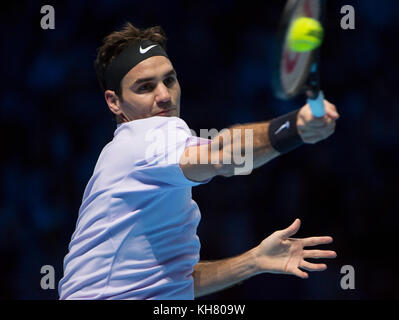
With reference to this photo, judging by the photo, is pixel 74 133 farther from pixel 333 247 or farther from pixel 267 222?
pixel 333 247

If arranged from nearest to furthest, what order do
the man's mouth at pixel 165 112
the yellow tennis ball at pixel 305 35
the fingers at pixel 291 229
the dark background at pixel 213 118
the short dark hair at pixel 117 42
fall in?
the yellow tennis ball at pixel 305 35 < the fingers at pixel 291 229 < the man's mouth at pixel 165 112 < the short dark hair at pixel 117 42 < the dark background at pixel 213 118

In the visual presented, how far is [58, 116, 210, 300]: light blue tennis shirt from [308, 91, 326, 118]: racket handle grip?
81 cm

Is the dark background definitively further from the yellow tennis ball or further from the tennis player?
the yellow tennis ball

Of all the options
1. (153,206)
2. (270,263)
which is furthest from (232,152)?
(270,263)

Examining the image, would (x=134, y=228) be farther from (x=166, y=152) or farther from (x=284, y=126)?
(x=284, y=126)

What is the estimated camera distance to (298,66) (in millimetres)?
2748

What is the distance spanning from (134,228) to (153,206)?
15cm

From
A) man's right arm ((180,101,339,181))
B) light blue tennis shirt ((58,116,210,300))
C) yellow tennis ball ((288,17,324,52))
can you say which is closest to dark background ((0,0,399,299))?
light blue tennis shirt ((58,116,210,300))

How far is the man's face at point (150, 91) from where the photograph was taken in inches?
150

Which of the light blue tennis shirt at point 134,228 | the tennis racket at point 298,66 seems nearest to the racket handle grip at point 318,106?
the tennis racket at point 298,66

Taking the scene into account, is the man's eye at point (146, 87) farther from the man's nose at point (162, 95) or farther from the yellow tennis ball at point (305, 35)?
the yellow tennis ball at point (305, 35)

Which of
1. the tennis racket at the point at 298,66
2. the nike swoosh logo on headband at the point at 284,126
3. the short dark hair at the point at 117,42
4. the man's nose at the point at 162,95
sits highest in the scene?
the short dark hair at the point at 117,42
